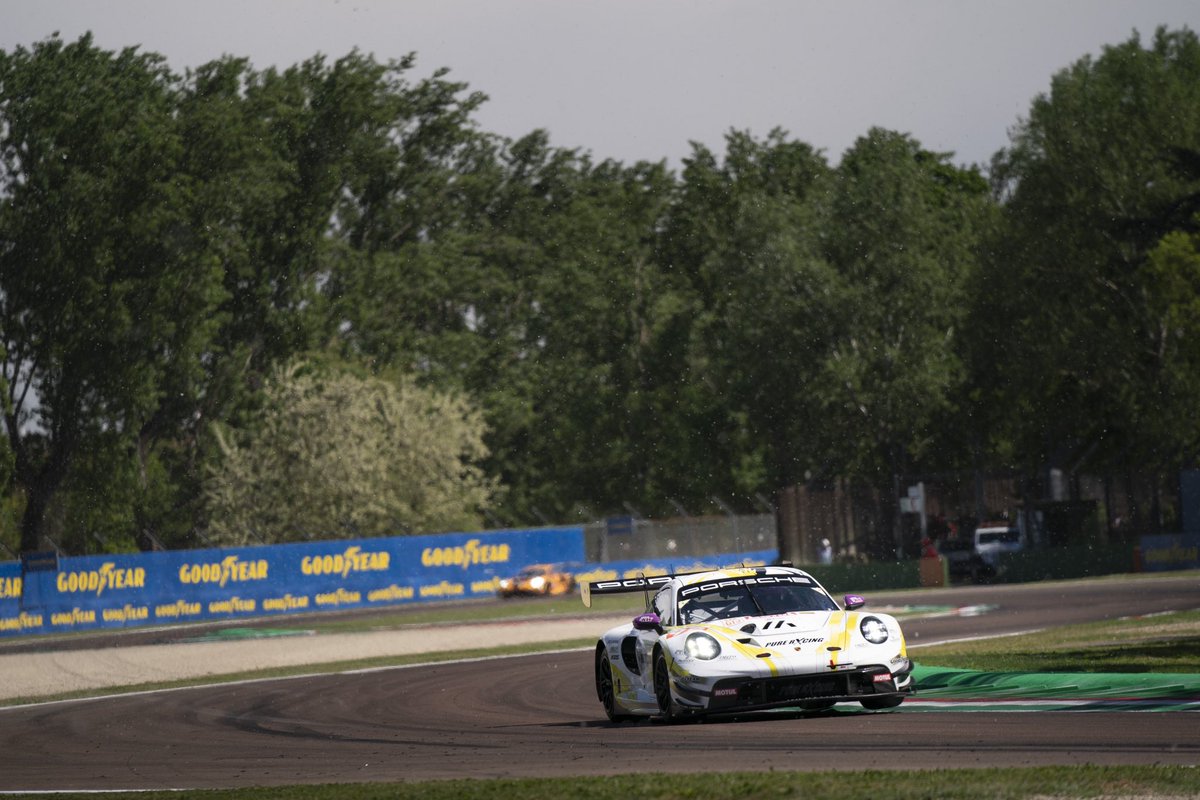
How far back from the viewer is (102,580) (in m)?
48.1

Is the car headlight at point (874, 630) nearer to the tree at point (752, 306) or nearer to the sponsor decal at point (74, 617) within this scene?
the sponsor decal at point (74, 617)

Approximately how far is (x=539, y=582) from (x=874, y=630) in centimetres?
3929

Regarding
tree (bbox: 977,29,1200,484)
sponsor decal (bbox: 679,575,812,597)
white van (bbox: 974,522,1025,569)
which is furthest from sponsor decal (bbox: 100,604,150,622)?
sponsor decal (bbox: 679,575,812,597)

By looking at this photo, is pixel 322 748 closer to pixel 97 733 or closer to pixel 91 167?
pixel 97 733

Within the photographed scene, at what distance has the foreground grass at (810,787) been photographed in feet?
29.5

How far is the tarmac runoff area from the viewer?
2730 cm

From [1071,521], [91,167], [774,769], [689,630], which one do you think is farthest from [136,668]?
[91,167]

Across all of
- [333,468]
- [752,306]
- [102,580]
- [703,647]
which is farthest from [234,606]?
[703,647]

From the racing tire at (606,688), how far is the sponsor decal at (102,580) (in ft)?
114

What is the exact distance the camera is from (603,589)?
1523 cm

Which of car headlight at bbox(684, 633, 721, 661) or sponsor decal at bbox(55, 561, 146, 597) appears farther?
sponsor decal at bbox(55, 561, 146, 597)

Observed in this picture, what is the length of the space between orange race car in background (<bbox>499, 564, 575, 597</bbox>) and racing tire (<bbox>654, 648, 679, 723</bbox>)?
38.2 m

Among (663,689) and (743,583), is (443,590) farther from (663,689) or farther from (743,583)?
(663,689)

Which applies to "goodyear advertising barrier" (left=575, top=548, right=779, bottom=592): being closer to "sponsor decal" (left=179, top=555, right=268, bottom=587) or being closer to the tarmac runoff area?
"sponsor decal" (left=179, top=555, right=268, bottom=587)
